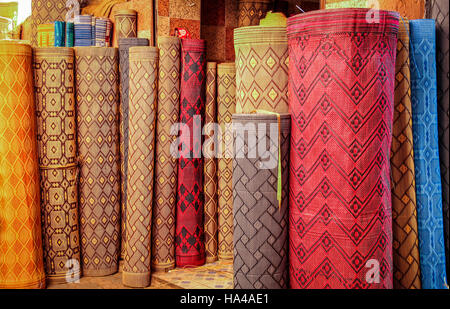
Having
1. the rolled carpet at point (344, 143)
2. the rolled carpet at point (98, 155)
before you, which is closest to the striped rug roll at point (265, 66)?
the rolled carpet at point (344, 143)


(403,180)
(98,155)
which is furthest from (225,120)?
(403,180)

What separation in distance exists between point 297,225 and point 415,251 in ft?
1.72

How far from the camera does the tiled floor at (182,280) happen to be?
9.17 feet

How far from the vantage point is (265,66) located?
7.89 feet

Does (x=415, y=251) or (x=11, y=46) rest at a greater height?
Answer: (x=11, y=46)

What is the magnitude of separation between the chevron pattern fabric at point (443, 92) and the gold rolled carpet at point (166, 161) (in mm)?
1348

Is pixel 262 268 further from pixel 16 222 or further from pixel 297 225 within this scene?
pixel 16 222

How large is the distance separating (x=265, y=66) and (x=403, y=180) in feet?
2.48

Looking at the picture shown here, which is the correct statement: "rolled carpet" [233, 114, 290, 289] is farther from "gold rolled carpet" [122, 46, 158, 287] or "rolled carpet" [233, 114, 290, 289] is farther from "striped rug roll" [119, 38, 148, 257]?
"striped rug roll" [119, 38, 148, 257]

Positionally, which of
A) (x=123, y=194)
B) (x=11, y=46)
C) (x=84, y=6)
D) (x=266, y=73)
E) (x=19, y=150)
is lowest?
(x=123, y=194)

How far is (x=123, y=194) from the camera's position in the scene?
3.15 metres

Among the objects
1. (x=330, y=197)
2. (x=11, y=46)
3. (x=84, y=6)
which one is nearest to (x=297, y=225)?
(x=330, y=197)

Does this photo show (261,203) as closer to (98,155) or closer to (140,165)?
(140,165)

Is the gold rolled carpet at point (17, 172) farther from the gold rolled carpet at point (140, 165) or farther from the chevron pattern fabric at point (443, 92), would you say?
the chevron pattern fabric at point (443, 92)
